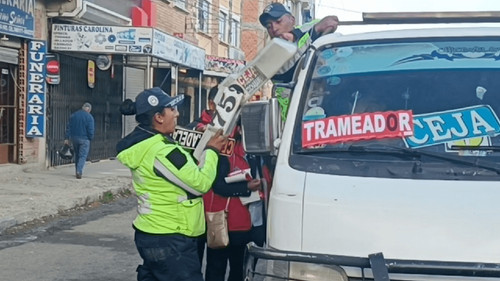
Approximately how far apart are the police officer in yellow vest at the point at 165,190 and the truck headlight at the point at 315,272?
4.02 ft

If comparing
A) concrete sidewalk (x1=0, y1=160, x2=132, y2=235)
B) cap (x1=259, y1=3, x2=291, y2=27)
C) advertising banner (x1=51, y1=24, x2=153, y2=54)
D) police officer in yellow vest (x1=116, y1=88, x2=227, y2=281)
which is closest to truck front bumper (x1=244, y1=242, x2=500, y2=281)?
police officer in yellow vest (x1=116, y1=88, x2=227, y2=281)

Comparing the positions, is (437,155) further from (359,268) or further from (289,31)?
(289,31)

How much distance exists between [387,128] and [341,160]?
12.9 inches

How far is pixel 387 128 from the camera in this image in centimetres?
419

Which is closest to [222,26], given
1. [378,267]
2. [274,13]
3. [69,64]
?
[69,64]

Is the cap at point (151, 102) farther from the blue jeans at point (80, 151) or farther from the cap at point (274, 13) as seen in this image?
the blue jeans at point (80, 151)

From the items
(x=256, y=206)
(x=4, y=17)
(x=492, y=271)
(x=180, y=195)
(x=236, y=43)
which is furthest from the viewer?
(x=236, y=43)

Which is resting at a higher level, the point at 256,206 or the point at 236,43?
the point at 236,43

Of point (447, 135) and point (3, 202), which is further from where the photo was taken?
point (3, 202)

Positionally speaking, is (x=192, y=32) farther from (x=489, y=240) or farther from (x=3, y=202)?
(x=489, y=240)

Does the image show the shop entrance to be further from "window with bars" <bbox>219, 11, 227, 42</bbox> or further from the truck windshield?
"window with bars" <bbox>219, 11, 227, 42</bbox>

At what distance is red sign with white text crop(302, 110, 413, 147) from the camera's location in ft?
13.7

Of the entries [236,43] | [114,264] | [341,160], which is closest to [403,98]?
[341,160]

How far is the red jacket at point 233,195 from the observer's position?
5602 millimetres
